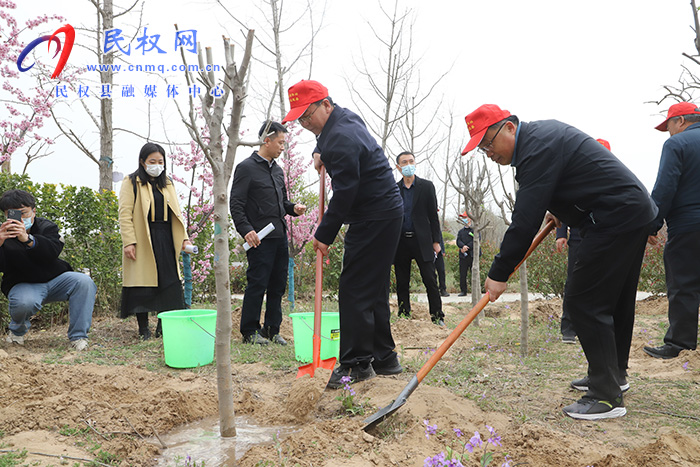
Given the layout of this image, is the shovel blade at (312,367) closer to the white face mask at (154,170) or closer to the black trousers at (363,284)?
the black trousers at (363,284)

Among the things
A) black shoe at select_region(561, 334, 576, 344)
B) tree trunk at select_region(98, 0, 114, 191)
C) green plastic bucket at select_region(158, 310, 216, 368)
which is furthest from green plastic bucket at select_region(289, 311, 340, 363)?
tree trunk at select_region(98, 0, 114, 191)

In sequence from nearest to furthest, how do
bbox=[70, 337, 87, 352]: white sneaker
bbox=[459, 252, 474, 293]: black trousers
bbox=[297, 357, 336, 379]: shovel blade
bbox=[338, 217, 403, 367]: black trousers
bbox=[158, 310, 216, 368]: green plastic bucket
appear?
1. bbox=[338, 217, 403, 367]: black trousers
2. bbox=[297, 357, 336, 379]: shovel blade
3. bbox=[158, 310, 216, 368]: green plastic bucket
4. bbox=[70, 337, 87, 352]: white sneaker
5. bbox=[459, 252, 474, 293]: black trousers

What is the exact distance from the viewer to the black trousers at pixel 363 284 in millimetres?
3254

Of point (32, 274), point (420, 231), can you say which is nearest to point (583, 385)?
point (420, 231)

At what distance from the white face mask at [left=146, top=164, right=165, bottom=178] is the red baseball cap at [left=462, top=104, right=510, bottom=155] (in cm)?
311

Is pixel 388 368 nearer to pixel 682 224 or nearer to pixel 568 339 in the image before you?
pixel 568 339

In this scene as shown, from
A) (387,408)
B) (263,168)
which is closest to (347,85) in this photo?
(263,168)

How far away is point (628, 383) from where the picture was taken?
10.9 ft

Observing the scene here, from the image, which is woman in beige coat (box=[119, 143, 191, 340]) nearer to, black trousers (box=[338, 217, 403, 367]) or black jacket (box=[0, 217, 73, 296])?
black jacket (box=[0, 217, 73, 296])

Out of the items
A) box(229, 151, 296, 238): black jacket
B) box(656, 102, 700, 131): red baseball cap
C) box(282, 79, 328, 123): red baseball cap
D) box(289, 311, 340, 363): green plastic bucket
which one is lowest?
box(289, 311, 340, 363): green plastic bucket

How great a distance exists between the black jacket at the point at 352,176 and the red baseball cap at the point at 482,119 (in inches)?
28.2

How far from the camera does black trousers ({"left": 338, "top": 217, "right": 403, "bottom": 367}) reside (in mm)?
3254

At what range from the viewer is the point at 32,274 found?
176 inches

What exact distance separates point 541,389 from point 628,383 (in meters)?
0.58
